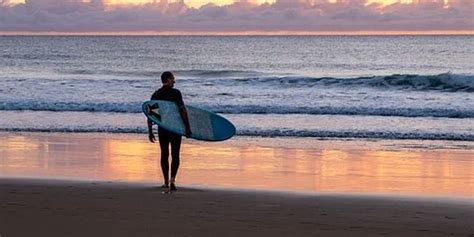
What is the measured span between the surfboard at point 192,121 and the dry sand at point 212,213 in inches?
31.2

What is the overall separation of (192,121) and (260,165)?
1479 millimetres

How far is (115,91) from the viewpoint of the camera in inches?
1230

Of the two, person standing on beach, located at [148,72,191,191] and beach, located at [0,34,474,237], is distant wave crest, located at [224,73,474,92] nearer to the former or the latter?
beach, located at [0,34,474,237]

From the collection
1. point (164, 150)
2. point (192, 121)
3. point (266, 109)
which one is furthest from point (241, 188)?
point (266, 109)

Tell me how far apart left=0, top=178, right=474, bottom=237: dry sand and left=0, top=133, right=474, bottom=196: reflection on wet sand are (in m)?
0.87

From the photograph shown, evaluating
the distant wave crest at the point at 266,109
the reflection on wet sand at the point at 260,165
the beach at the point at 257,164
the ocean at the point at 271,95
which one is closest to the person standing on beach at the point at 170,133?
the beach at the point at 257,164

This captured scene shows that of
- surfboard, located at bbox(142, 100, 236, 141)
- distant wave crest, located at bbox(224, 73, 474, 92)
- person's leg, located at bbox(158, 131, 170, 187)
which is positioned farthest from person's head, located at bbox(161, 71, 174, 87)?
distant wave crest, located at bbox(224, 73, 474, 92)

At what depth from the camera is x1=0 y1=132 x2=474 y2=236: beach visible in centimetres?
738

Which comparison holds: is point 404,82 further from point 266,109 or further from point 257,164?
point 257,164

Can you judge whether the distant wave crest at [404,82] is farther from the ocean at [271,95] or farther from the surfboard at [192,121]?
the surfboard at [192,121]

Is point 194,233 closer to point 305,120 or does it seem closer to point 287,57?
point 305,120

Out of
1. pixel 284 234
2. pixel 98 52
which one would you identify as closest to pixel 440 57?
pixel 98 52

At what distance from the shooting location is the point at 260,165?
1218 centimetres

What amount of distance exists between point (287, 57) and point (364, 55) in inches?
242
